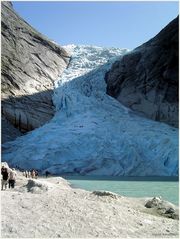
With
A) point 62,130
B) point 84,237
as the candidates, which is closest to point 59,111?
point 62,130

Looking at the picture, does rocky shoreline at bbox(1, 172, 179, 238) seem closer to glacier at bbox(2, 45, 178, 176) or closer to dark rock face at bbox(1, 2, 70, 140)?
glacier at bbox(2, 45, 178, 176)

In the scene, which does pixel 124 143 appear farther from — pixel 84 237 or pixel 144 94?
pixel 84 237

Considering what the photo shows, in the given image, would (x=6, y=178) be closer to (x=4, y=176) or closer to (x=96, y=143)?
(x=4, y=176)

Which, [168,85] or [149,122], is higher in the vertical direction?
[168,85]

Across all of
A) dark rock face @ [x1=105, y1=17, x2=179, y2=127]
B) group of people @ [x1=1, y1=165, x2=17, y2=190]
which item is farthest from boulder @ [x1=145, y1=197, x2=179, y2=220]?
dark rock face @ [x1=105, y1=17, x2=179, y2=127]

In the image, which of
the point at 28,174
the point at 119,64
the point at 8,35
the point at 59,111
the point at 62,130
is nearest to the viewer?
the point at 28,174

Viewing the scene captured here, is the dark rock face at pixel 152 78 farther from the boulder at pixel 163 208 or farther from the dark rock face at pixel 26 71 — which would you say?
the boulder at pixel 163 208

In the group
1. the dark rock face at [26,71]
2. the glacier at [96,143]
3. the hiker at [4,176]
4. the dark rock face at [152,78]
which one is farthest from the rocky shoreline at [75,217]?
the dark rock face at [152,78]
